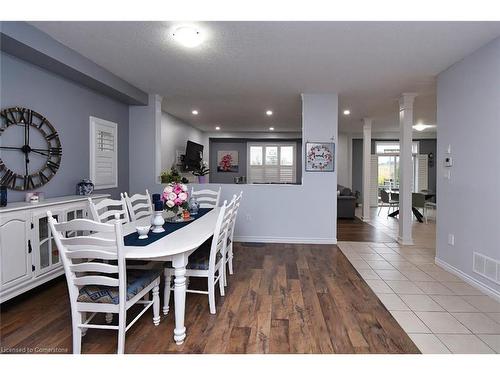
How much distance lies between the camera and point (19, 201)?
280cm

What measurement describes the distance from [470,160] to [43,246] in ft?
14.5

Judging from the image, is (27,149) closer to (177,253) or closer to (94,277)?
(94,277)

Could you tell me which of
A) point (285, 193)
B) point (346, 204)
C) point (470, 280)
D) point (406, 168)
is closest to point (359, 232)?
point (346, 204)

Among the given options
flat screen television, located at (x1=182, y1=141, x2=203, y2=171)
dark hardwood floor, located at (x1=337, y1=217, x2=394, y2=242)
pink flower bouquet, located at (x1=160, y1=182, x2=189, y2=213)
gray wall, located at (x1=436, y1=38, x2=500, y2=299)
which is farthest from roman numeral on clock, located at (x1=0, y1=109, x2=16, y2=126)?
dark hardwood floor, located at (x1=337, y1=217, x2=394, y2=242)

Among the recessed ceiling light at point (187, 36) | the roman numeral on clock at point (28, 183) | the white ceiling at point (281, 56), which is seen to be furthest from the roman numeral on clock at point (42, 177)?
the recessed ceiling light at point (187, 36)

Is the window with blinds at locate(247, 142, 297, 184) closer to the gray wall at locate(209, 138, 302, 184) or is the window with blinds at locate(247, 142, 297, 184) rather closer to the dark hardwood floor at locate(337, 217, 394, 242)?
the gray wall at locate(209, 138, 302, 184)

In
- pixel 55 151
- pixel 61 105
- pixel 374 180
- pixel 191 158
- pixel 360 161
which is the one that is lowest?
pixel 374 180

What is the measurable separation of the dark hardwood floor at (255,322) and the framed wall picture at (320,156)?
1.94 m

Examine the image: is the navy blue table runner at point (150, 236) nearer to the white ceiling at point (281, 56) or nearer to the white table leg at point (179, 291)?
the white table leg at point (179, 291)

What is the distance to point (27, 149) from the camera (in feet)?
9.38
